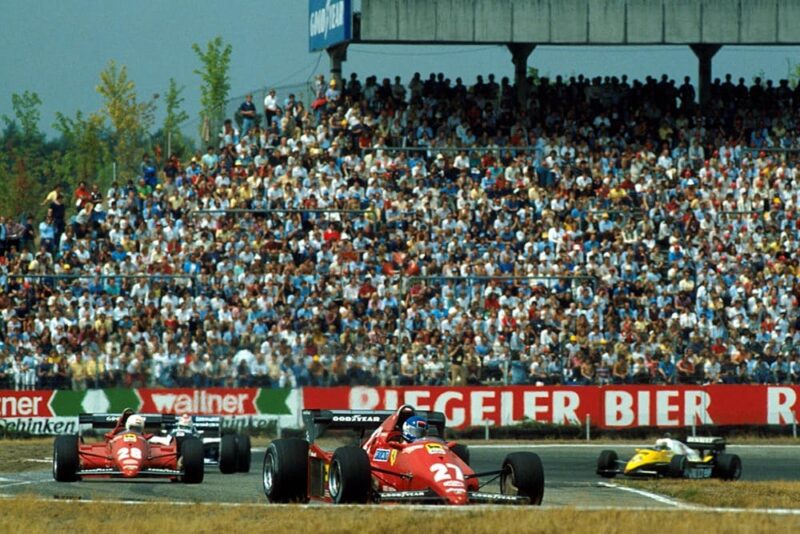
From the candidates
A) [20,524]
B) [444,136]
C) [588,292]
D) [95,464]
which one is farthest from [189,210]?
[20,524]

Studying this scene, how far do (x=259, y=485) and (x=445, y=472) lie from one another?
217 inches

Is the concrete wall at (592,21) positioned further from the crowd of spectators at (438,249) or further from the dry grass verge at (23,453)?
the dry grass verge at (23,453)

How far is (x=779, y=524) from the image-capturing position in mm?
14602

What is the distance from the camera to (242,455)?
23.0 m

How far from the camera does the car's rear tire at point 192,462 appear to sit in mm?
20328

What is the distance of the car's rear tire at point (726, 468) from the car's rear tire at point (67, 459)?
906 cm

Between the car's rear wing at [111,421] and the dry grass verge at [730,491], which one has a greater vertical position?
the car's rear wing at [111,421]

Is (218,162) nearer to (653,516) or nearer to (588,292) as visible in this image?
(588,292)

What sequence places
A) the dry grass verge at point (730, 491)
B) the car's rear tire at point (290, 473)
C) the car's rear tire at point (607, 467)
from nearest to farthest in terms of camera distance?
the car's rear tire at point (290, 473)
the dry grass verge at point (730, 491)
the car's rear tire at point (607, 467)

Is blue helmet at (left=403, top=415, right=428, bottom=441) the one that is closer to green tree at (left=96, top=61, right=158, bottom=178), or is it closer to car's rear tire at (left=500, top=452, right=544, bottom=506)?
car's rear tire at (left=500, top=452, right=544, bottom=506)

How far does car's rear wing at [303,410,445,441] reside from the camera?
17.6 m

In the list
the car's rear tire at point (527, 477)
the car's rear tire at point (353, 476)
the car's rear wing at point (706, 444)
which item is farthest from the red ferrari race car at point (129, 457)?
the car's rear wing at point (706, 444)

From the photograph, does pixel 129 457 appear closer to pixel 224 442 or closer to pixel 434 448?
pixel 224 442

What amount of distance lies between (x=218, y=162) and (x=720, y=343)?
13.2 meters
